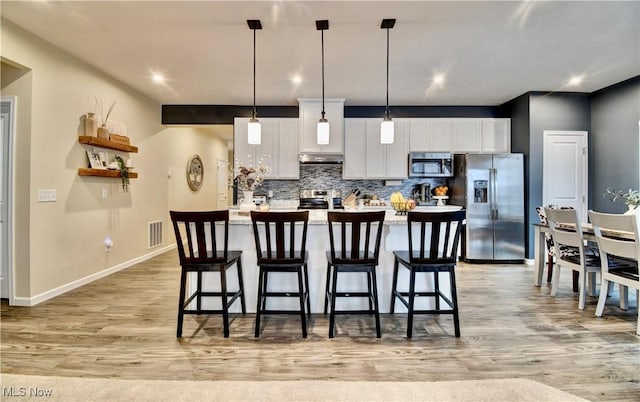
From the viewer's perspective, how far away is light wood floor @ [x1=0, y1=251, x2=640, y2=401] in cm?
194

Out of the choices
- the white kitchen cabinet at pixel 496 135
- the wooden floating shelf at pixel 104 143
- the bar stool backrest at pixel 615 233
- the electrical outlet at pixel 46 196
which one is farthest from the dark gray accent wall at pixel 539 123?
the electrical outlet at pixel 46 196

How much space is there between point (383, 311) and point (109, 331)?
230cm

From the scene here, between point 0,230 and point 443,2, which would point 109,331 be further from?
point 443,2

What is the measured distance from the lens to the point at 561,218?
3115mm

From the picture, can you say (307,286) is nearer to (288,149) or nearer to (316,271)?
(316,271)

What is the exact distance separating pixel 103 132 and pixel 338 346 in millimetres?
3804

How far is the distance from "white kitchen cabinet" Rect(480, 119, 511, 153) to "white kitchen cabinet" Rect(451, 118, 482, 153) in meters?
0.09

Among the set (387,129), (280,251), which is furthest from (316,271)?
(387,129)

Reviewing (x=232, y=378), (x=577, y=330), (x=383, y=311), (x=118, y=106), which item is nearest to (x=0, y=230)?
(x=118, y=106)

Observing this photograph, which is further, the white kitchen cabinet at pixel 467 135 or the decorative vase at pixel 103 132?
the white kitchen cabinet at pixel 467 135

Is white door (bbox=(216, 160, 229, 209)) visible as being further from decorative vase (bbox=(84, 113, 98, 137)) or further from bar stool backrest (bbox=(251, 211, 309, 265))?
bar stool backrest (bbox=(251, 211, 309, 265))

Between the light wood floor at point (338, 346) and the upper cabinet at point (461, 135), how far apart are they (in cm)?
282

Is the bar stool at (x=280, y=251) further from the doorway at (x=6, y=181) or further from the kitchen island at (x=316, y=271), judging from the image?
the doorway at (x=6, y=181)

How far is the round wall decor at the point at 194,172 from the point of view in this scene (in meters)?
6.40
